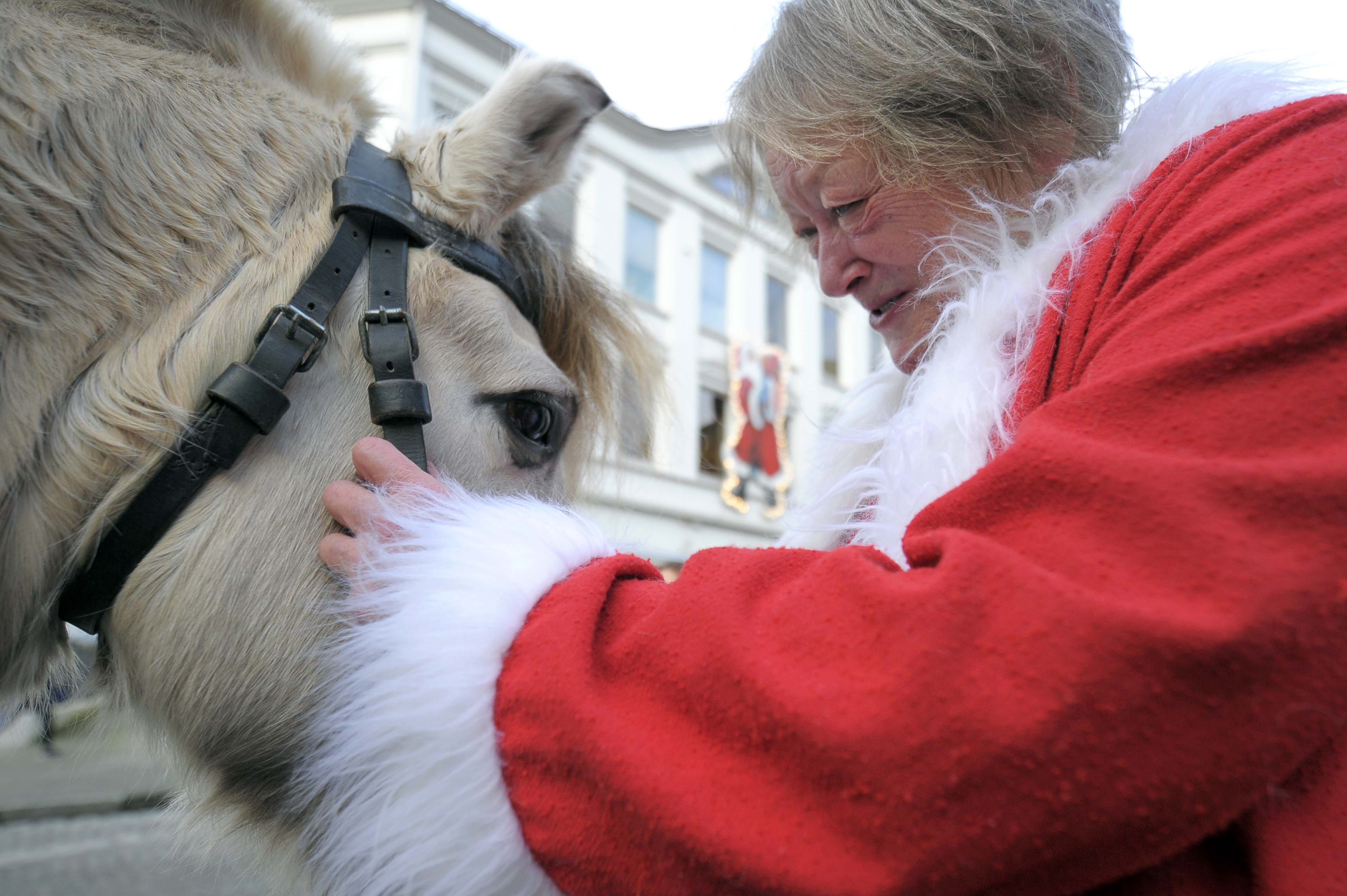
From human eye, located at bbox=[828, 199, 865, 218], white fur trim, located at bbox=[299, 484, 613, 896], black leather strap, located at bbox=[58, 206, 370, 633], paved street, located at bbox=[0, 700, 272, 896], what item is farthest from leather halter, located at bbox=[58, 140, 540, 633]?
human eye, located at bbox=[828, 199, 865, 218]

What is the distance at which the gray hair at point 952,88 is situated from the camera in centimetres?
120

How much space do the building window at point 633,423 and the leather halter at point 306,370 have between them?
0.57 metres

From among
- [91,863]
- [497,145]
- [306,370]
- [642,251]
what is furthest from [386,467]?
[642,251]

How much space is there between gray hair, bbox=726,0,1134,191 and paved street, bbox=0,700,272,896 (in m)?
1.40

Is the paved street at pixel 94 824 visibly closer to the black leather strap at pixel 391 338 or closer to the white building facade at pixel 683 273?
the black leather strap at pixel 391 338

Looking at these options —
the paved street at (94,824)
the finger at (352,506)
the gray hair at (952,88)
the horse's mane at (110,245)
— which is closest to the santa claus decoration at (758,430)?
the paved street at (94,824)

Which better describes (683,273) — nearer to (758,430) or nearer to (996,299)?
(758,430)

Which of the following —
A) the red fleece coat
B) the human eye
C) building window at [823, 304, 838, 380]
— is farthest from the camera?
building window at [823, 304, 838, 380]

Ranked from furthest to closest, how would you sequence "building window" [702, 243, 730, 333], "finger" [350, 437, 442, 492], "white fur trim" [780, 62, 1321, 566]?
"building window" [702, 243, 730, 333] < "finger" [350, 437, 442, 492] < "white fur trim" [780, 62, 1321, 566]

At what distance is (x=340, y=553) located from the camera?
3.47 ft

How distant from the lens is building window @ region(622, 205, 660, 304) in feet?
45.8

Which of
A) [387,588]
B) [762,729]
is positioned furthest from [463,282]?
[762,729]

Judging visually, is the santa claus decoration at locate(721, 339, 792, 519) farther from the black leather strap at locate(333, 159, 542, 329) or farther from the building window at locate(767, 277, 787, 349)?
the black leather strap at locate(333, 159, 542, 329)

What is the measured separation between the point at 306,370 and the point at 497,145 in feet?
1.68
